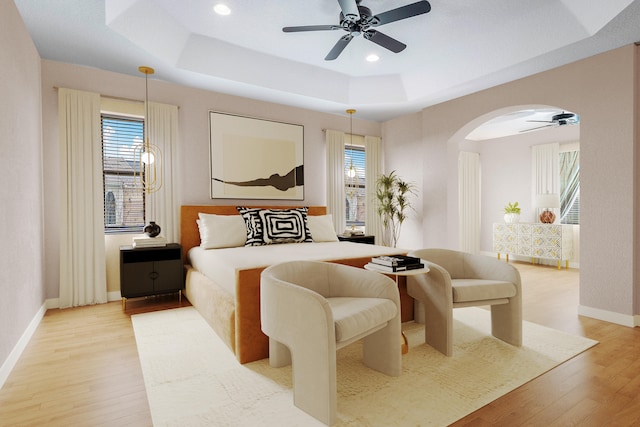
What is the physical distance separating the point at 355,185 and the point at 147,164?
129 inches

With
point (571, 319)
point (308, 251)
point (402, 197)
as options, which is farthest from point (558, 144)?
point (308, 251)

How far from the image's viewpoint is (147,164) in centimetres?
402

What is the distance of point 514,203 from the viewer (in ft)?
22.3

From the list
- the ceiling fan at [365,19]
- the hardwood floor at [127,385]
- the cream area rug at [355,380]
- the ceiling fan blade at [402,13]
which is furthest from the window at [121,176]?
the ceiling fan blade at [402,13]

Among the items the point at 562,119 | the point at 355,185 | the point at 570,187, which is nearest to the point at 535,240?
the point at 570,187

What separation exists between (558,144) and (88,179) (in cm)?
752

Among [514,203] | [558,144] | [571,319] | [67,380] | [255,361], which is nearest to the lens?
[67,380]

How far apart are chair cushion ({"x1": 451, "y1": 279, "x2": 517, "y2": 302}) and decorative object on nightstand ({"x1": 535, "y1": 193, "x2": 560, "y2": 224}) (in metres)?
4.31

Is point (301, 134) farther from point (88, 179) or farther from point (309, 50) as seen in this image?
point (88, 179)

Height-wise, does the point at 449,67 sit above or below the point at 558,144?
above

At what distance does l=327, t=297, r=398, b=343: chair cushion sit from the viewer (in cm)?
180

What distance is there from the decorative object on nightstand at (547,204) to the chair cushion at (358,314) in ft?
17.5

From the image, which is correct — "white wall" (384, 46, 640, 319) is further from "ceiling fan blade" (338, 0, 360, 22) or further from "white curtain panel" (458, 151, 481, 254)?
"white curtain panel" (458, 151, 481, 254)

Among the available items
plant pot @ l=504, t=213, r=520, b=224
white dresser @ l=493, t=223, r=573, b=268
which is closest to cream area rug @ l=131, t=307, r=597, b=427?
white dresser @ l=493, t=223, r=573, b=268
